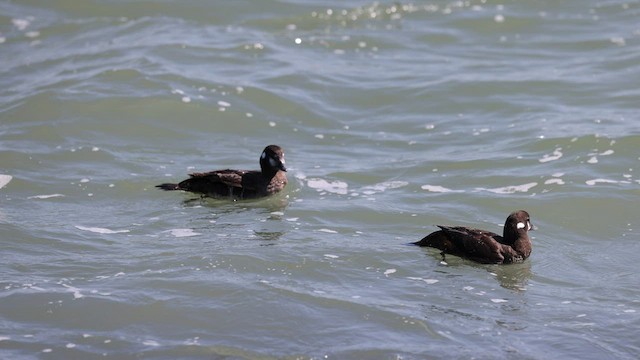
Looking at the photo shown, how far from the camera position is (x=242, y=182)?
519 inches

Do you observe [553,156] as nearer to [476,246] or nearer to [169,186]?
[476,246]

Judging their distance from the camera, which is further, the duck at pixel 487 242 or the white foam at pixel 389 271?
the duck at pixel 487 242

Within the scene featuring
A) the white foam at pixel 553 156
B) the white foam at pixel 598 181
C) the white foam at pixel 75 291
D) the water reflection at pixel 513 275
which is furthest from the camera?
the white foam at pixel 553 156

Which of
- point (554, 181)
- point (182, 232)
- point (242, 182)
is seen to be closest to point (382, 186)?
point (242, 182)

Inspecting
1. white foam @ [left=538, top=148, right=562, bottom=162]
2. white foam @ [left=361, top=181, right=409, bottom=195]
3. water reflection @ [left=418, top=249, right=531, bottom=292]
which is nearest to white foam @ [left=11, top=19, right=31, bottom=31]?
white foam @ [left=361, top=181, right=409, bottom=195]

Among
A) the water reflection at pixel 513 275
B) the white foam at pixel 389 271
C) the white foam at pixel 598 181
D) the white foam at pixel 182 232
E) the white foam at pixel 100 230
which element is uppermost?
the white foam at pixel 598 181

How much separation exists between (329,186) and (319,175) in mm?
503

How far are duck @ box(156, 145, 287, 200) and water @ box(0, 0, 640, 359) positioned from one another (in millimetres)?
164

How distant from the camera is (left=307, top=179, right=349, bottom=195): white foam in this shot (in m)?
13.6

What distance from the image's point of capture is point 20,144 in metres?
15.1

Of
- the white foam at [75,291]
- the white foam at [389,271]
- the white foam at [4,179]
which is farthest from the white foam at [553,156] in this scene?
the white foam at [75,291]

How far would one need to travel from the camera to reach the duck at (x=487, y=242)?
10.9 metres

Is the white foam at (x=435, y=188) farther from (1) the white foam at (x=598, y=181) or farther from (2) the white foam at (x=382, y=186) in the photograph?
(1) the white foam at (x=598, y=181)

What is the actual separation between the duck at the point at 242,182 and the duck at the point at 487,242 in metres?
2.78
